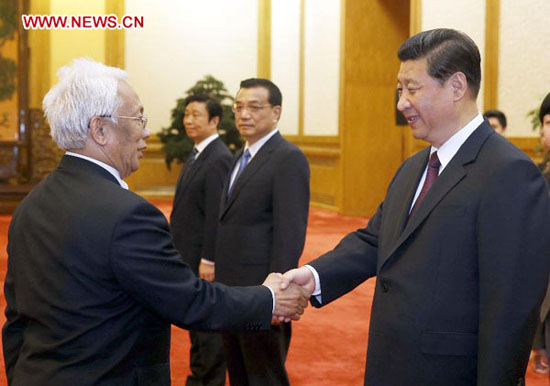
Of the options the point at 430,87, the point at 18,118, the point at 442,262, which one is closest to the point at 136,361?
the point at 442,262

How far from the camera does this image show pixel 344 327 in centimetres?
550

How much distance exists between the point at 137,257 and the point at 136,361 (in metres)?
0.30

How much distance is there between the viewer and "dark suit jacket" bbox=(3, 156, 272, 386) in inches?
78.0

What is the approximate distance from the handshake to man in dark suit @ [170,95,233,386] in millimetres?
1537

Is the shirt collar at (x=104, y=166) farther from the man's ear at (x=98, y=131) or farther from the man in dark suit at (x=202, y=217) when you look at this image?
the man in dark suit at (x=202, y=217)

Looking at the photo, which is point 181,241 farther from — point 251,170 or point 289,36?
point 289,36

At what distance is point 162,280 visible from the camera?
2035 mm

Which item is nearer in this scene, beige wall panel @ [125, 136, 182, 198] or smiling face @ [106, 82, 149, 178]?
smiling face @ [106, 82, 149, 178]

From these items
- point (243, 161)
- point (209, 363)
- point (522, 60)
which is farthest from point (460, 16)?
point (209, 363)

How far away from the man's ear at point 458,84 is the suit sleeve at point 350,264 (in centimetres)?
60

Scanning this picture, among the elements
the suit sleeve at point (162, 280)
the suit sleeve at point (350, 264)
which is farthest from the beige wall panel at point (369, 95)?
the suit sleeve at point (162, 280)

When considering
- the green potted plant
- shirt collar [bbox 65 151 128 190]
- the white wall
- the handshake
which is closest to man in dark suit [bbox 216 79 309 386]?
the handshake

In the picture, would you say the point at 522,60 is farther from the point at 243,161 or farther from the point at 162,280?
the point at 162,280

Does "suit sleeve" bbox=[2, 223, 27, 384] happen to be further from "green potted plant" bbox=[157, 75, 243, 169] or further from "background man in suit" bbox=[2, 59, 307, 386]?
"green potted plant" bbox=[157, 75, 243, 169]
